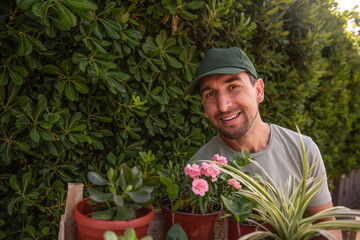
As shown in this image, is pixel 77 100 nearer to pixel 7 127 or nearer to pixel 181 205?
pixel 7 127

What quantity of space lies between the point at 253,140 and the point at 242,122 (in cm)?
22

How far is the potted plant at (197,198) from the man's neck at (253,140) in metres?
0.77

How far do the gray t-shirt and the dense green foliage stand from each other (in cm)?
29

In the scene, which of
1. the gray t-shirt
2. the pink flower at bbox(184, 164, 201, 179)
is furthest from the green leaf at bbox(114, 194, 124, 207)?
the gray t-shirt

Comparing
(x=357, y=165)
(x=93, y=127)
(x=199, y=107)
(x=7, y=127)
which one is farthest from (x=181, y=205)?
(x=357, y=165)

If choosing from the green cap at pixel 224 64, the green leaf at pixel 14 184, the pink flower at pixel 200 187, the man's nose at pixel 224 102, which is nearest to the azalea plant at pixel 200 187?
the pink flower at pixel 200 187

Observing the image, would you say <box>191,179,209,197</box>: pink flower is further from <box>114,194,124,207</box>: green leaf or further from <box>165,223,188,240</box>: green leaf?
<box>114,194,124,207</box>: green leaf

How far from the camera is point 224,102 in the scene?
1684mm

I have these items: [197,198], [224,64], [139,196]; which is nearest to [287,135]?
[224,64]

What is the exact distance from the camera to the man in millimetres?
1717

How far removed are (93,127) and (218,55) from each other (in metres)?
0.87

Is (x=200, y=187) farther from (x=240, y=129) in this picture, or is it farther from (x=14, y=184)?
(x=14, y=184)

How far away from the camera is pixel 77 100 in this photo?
1.77 meters

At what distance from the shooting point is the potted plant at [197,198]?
3.48ft
